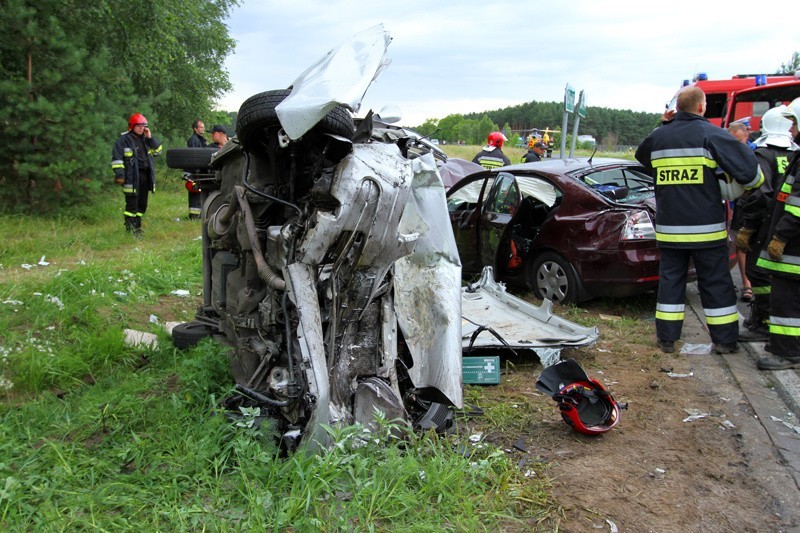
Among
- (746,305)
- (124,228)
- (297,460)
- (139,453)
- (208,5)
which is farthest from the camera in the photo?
(208,5)

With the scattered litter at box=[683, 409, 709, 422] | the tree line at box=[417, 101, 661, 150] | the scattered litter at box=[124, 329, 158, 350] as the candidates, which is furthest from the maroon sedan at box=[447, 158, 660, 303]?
the tree line at box=[417, 101, 661, 150]

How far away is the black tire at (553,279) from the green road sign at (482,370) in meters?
2.09

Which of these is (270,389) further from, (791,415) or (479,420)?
(791,415)

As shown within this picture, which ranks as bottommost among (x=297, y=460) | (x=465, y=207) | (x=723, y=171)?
(x=297, y=460)

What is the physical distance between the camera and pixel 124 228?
9.97 metres

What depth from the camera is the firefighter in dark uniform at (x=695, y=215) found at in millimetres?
4742

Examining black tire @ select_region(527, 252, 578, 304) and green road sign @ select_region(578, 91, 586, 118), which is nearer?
black tire @ select_region(527, 252, 578, 304)

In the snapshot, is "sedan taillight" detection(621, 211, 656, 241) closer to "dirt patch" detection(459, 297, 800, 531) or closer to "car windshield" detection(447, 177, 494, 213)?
"dirt patch" detection(459, 297, 800, 531)

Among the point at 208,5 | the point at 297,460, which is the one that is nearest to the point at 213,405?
the point at 297,460

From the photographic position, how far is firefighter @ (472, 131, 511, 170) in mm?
9773

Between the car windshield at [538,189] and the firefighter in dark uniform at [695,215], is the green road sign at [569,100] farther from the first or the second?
the firefighter in dark uniform at [695,215]

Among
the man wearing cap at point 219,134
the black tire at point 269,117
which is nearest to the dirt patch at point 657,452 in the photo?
the black tire at point 269,117

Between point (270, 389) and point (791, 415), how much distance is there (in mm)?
2994

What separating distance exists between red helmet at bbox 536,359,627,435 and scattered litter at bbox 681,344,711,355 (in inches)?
68.3
